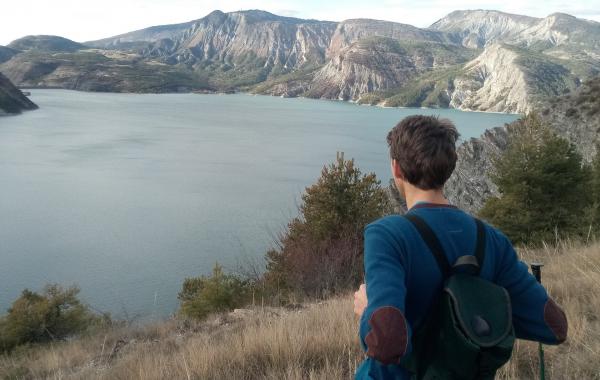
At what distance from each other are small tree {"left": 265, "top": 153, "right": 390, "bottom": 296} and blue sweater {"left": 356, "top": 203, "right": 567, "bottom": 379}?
42.1ft

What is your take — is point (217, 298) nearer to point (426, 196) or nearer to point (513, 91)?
point (426, 196)

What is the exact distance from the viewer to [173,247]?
1087 inches

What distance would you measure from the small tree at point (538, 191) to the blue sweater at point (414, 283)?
15.7m

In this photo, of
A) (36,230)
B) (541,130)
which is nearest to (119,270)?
(36,230)

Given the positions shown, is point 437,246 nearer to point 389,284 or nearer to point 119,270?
point 389,284

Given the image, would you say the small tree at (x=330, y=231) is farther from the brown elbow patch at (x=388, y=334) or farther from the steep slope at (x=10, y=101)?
the steep slope at (x=10, y=101)

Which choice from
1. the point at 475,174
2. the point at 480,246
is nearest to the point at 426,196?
the point at 480,246

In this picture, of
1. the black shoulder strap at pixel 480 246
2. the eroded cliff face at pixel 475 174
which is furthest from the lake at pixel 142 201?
the black shoulder strap at pixel 480 246

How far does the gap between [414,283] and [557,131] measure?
36258 mm

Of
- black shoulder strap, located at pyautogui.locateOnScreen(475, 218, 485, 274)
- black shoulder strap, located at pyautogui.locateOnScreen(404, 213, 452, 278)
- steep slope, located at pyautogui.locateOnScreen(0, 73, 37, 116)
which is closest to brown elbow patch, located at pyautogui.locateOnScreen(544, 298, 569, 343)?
black shoulder strap, located at pyautogui.locateOnScreen(475, 218, 485, 274)

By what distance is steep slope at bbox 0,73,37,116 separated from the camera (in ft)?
316

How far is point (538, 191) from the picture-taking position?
54.5 ft

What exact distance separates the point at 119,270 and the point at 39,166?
1212 inches

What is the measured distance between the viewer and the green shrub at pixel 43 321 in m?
14.1
